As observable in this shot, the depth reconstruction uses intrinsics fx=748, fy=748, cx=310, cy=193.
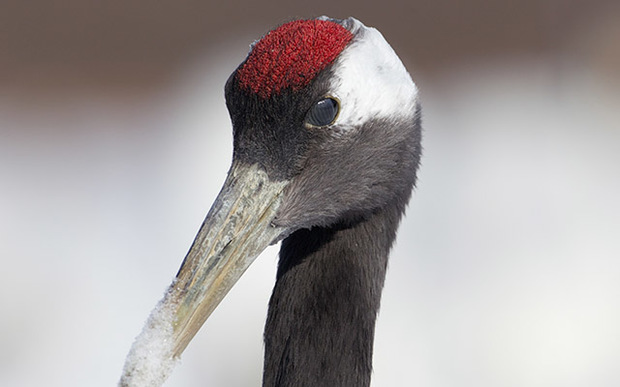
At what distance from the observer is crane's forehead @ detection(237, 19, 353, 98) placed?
4.17 feet

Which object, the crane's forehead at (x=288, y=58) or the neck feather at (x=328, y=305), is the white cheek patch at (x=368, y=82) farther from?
the neck feather at (x=328, y=305)

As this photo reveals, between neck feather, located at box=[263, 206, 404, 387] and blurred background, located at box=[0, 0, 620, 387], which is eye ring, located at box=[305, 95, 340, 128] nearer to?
neck feather, located at box=[263, 206, 404, 387]

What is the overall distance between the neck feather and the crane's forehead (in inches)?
13.3

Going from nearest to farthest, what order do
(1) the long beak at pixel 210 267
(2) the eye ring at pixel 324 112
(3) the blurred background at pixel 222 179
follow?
(1) the long beak at pixel 210 267 → (2) the eye ring at pixel 324 112 → (3) the blurred background at pixel 222 179

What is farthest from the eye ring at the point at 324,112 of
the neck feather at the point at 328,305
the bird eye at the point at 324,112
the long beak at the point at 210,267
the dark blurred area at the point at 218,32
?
the dark blurred area at the point at 218,32

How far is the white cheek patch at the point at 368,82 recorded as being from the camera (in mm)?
1310

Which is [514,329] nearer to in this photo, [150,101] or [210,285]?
[150,101]

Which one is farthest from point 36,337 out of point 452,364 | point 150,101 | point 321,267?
point 321,267

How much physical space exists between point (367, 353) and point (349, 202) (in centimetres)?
29

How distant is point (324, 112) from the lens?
4.27 feet

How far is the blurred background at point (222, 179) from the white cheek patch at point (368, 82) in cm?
258

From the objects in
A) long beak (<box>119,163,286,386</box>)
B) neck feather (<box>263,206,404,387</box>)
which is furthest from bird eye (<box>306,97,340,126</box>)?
neck feather (<box>263,206,404,387</box>)

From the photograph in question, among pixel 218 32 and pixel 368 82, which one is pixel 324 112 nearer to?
pixel 368 82

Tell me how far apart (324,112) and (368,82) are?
11 cm
